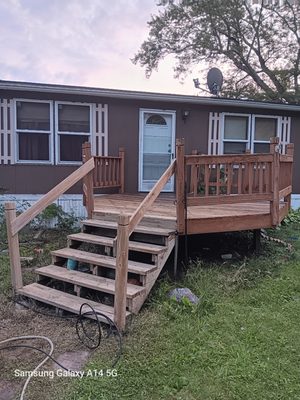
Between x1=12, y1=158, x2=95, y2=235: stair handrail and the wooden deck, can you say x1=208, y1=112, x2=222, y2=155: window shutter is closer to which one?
the wooden deck

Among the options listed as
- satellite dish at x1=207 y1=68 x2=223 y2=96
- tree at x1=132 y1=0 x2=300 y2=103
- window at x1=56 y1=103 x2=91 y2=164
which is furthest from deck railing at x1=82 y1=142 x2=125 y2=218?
tree at x1=132 y1=0 x2=300 y2=103

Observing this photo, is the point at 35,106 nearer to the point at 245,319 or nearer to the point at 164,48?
the point at 245,319

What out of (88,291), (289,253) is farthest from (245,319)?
(289,253)

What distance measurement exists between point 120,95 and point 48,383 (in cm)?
570

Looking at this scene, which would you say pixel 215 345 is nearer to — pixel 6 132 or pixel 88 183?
pixel 88 183

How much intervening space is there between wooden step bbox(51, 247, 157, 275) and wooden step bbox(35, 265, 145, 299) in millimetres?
140

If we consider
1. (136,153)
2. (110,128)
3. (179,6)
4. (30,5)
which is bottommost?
(136,153)

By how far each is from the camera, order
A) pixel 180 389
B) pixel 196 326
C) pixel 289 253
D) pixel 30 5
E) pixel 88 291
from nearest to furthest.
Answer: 1. pixel 180 389
2. pixel 196 326
3. pixel 88 291
4. pixel 289 253
5. pixel 30 5

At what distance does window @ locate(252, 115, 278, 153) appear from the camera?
27.3 feet

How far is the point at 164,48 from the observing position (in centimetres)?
1892

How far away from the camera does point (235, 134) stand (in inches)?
324

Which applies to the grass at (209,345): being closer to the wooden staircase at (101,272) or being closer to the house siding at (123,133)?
the wooden staircase at (101,272)

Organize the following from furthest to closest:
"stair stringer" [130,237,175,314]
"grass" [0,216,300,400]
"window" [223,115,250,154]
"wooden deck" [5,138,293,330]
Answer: "window" [223,115,250,154]
"wooden deck" [5,138,293,330]
"stair stringer" [130,237,175,314]
"grass" [0,216,300,400]

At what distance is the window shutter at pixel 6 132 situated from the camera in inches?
263
